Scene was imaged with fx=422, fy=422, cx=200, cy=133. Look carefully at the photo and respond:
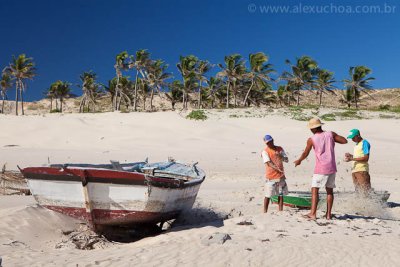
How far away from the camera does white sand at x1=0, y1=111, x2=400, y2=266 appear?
5.66 meters

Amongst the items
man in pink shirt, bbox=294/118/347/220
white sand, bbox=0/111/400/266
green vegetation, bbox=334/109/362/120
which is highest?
green vegetation, bbox=334/109/362/120

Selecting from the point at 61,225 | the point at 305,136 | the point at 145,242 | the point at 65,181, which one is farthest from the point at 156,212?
the point at 305,136

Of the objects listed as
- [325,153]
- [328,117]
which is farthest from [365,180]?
[328,117]

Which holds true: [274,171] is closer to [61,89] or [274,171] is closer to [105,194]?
[105,194]

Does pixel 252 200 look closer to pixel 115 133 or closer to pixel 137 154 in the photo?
pixel 137 154

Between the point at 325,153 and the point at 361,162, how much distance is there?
2.03 metres

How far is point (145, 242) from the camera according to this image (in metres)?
6.66

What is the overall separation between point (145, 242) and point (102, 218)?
880 mm

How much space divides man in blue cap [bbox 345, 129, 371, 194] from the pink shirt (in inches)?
58.4

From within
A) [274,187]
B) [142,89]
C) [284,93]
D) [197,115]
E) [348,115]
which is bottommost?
[274,187]

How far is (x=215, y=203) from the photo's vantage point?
33.7ft

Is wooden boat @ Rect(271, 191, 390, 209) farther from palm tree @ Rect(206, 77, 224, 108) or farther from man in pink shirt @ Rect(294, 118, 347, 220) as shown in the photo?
palm tree @ Rect(206, 77, 224, 108)

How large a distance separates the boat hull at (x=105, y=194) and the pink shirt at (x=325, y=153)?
2.45 meters

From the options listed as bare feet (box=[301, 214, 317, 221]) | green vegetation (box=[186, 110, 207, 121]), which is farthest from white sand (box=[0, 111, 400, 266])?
green vegetation (box=[186, 110, 207, 121])
